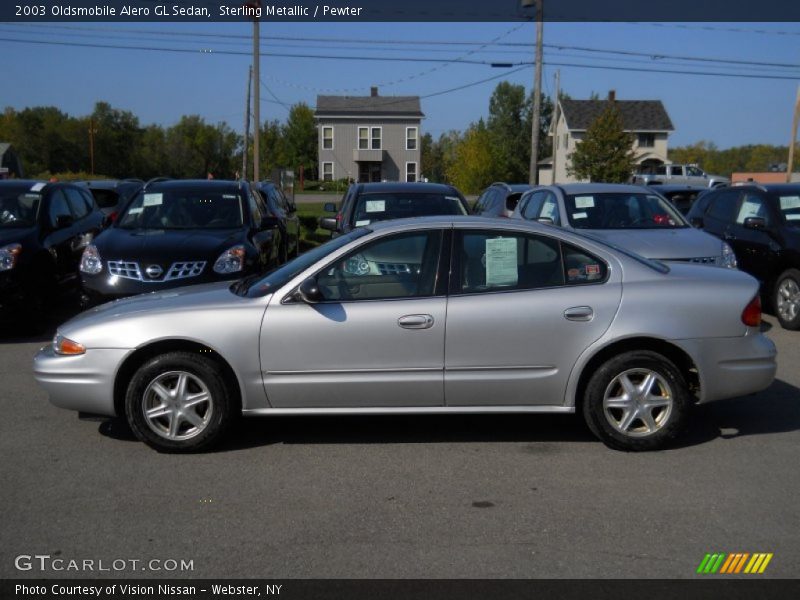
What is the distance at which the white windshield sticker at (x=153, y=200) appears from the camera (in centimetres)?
1028

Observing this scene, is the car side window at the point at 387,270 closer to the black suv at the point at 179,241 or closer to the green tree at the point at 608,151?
the black suv at the point at 179,241

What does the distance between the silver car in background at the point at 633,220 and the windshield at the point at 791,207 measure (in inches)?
53.1

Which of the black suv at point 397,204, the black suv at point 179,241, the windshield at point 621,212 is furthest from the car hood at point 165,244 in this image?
the windshield at point 621,212

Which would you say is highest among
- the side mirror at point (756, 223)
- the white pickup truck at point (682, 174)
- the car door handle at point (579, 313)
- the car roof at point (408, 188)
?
the white pickup truck at point (682, 174)

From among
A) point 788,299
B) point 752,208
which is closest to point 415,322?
point 788,299

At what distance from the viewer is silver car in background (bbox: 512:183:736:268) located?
9234mm

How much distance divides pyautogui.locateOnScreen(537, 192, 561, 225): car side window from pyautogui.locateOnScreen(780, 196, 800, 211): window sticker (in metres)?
2.94

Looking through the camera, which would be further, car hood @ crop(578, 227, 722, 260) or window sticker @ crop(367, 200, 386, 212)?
window sticker @ crop(367, 200, 386, 212)

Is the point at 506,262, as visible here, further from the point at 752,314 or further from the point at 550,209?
the point at 550,209

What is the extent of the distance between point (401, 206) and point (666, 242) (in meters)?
3.56

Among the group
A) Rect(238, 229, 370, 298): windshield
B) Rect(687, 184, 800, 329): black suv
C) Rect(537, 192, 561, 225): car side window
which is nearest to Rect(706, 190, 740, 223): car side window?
Rect(687, 184, 800, 329): black suv

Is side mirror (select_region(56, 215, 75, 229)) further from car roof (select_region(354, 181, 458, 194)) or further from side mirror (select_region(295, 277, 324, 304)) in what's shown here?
side mirror (select_region(295, 277, 324, 304))
